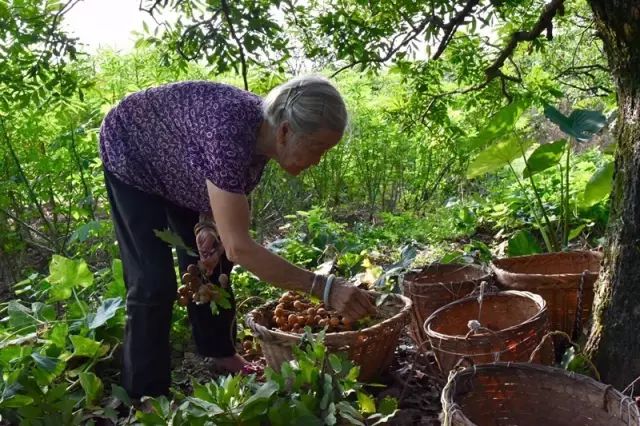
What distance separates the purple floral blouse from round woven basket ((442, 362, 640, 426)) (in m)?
0.80

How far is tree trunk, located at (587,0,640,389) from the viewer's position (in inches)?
65.8

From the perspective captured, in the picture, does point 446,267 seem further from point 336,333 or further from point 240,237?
point 240,237

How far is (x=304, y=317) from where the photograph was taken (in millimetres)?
2217

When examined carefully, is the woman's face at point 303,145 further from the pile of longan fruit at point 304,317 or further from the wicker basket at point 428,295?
the wicker basket at point 428,295

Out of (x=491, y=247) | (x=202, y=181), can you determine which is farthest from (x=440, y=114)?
(x=202, y=181)

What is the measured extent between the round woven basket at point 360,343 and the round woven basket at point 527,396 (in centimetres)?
47

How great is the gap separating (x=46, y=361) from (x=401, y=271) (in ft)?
5.20

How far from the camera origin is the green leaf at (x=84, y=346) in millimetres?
2254

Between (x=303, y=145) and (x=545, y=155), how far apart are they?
1634 mm

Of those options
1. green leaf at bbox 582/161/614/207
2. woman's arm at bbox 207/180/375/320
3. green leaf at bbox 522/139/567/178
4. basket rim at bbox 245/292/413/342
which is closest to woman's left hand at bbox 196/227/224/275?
basket rim at bbox 245/292/413/342

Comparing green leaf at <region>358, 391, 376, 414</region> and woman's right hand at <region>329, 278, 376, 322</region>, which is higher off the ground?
woman's right hand at <region>329, 278, 376, 322</region>

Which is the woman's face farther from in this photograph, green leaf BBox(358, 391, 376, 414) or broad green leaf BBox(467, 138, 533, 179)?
broad green leaf BBox(467, 138, 533, 179)

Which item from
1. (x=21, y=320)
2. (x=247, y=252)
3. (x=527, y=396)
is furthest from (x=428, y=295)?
(x=21, y=320)

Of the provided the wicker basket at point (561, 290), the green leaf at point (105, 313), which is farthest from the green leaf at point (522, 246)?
the green leaf at point (105, 313)
